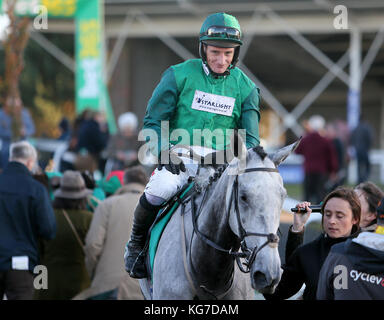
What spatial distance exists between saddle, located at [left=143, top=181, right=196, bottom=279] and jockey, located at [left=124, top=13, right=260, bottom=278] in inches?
1.9

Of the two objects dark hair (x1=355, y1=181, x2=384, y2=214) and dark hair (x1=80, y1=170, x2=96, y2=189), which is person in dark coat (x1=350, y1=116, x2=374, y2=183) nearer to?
dark hair (x1=80, y1=170, x2=96, y2=189)

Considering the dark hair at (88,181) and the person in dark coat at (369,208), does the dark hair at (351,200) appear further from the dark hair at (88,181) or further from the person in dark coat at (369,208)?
the dark hair at (88,181)

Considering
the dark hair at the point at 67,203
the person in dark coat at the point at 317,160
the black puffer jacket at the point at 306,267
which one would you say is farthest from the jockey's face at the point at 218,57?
the person in dark coat at the point at 317,160

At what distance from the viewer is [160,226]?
14.1 ft

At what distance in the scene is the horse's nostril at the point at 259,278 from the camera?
10.6ft

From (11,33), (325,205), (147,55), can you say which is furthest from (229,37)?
(147,55)

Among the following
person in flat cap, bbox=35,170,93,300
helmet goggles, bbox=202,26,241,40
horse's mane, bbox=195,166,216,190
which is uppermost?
helmet goggles, bbox=202,26,241,40

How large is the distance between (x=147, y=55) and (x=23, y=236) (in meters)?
18.2

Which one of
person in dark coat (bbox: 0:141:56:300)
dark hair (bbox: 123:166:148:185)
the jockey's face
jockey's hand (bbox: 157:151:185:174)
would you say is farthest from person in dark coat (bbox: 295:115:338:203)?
jockey's hand (bbox: 157:151:185:174)

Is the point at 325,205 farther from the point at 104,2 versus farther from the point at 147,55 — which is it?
the point at 147,55

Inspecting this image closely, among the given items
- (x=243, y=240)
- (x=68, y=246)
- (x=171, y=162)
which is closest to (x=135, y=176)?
(x=68, y=246)

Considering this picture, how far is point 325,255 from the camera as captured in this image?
4090 mm

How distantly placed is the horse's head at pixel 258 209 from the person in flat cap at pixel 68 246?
10.2 ft

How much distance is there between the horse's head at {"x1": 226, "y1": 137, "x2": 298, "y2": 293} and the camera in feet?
10.6
